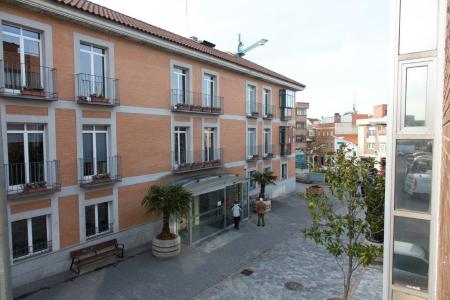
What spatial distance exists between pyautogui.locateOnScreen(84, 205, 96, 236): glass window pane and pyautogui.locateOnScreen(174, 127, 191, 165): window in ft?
16.8

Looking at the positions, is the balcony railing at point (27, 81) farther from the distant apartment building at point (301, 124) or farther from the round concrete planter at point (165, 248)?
the distant apartment building at point (301, 124)

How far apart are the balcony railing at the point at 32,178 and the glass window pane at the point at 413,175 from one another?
36.0 feet

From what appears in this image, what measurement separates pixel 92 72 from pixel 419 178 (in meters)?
12.1

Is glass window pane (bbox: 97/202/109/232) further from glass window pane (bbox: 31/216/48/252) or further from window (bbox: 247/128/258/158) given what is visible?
window (bbox: 247/128/258/158)

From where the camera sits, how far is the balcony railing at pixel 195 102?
16.2m

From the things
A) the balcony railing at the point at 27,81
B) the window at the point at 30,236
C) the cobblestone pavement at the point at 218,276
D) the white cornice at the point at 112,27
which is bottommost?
the cobblestone pavement at the point at 218,276

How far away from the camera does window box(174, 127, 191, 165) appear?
16797mm

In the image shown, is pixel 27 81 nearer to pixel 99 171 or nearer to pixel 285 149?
pixel 99 171

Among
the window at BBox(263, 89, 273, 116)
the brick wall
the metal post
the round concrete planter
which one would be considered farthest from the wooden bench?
the window at BBox(263, 89, 273, 116)

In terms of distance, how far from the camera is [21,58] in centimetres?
1062

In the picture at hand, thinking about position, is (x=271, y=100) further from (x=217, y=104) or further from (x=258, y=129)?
(x=217, y=104)

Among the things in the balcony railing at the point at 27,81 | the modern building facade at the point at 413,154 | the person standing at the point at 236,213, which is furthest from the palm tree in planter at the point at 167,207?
the modern building facade at the point at 413,154

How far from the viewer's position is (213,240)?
1570 cm

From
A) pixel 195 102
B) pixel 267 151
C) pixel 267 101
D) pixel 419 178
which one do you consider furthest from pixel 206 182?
pixel 419 178
